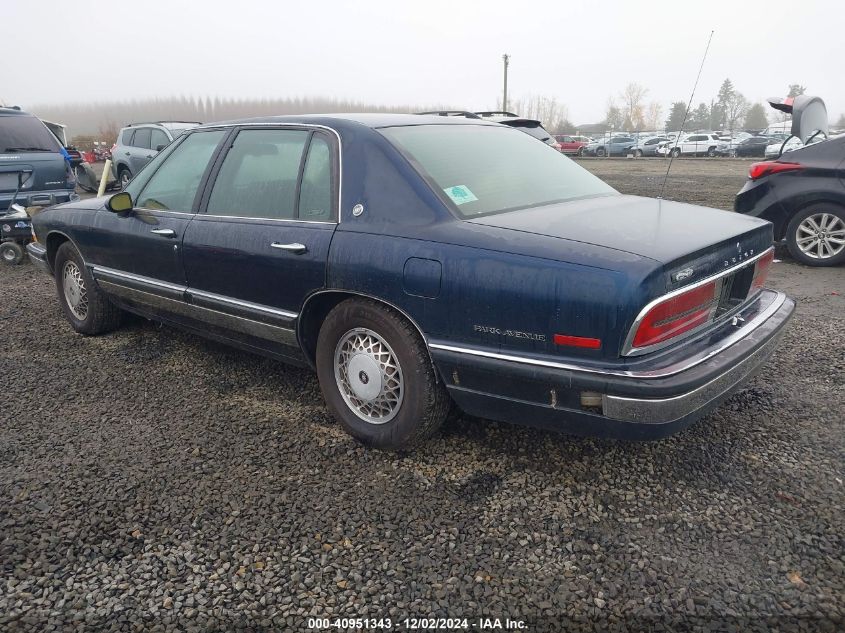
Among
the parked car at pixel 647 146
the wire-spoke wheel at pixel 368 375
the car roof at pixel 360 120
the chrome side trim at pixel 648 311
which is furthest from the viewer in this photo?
the parked car at pixel 647 146

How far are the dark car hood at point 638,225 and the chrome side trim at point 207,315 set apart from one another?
4.05ft

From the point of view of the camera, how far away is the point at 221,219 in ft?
11.6

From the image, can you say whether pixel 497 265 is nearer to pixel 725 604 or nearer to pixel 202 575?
pixel 725 604

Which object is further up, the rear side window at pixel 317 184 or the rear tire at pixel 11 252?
the rear side window at pixel 317 184

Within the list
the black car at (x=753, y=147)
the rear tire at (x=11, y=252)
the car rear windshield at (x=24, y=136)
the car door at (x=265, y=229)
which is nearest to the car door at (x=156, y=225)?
the car door at (x=265, y=229)

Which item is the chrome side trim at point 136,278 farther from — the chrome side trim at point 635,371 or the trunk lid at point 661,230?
the trunk lid at point 661,230

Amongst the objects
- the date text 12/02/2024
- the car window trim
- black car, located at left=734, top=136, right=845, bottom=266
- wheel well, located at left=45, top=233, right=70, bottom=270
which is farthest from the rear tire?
black car, located at left=734, top=136, right=845, bottom=266

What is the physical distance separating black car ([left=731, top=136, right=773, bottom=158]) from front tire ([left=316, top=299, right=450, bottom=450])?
34.9 metres

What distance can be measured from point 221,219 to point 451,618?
243 centimetres

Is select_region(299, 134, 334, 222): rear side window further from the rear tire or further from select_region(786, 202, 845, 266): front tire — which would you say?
the rear tire

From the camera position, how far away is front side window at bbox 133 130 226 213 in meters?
3.84

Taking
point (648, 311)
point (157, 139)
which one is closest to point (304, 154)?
point (648, 311)

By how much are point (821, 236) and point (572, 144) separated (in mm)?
35206

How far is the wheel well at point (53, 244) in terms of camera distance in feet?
16.1
